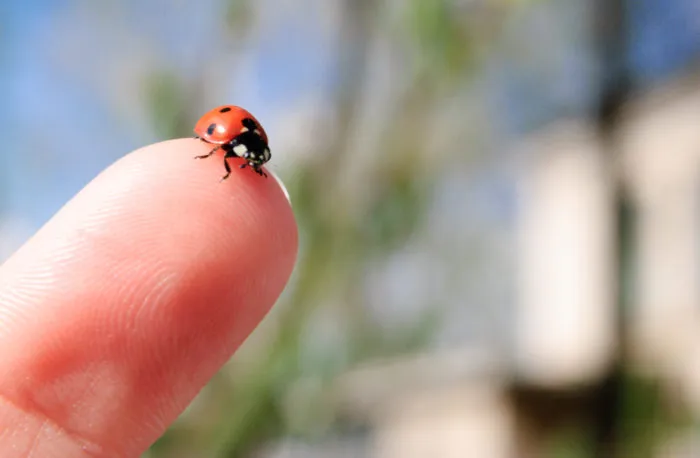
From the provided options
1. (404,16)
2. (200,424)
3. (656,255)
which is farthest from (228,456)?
(656,255)

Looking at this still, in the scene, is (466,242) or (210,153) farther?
(466,242)

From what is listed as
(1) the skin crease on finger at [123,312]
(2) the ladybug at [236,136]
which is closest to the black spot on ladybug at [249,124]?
(2) the ladybug at [236,136]

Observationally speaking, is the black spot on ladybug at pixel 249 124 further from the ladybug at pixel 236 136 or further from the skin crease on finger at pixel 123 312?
the skin crease on finger at pixel 123 312

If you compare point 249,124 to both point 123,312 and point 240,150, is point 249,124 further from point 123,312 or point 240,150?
point 123,312

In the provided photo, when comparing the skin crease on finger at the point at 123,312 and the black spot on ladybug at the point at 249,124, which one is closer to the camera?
the skin crease on finger at the point at 123,312

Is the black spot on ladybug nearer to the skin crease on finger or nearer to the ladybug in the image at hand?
the ladybug

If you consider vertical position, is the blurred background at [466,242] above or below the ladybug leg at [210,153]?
above

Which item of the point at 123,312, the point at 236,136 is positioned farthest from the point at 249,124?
the point at 123,312
